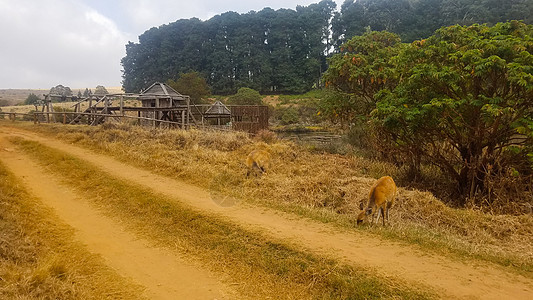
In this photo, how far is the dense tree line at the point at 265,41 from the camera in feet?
222

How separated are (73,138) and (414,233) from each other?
14.9m

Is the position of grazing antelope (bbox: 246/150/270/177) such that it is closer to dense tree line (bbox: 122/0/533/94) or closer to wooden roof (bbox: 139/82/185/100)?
wooden roof (bbox: 139/82/185/100)

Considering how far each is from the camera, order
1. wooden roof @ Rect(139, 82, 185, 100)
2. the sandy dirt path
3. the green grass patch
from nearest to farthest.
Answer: the sandy dirt path, the green grass patch, wooden roof @ Rect(139, 82, 185, 100)

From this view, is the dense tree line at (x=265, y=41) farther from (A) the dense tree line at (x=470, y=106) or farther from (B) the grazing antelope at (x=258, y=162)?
(B) the grazing antelope at (x=258, y=162)

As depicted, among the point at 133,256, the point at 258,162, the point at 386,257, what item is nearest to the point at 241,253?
the point at 133,256

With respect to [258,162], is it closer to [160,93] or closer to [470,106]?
[470,106]

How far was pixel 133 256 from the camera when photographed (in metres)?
5.78

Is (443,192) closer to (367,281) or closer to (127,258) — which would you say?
(367,281)

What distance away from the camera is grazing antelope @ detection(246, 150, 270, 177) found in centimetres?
1129

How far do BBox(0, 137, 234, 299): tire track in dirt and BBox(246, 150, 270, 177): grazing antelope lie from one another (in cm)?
497

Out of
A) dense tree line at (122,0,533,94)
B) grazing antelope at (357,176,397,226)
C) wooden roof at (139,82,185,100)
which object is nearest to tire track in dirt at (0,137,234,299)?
grazing antelope at (357,176,397,226)

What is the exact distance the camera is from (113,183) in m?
9.25

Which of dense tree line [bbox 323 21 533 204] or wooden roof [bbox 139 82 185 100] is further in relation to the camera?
wooden roof [bbox 139 82 185 100]

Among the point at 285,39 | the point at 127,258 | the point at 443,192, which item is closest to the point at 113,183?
the point at 127,258
